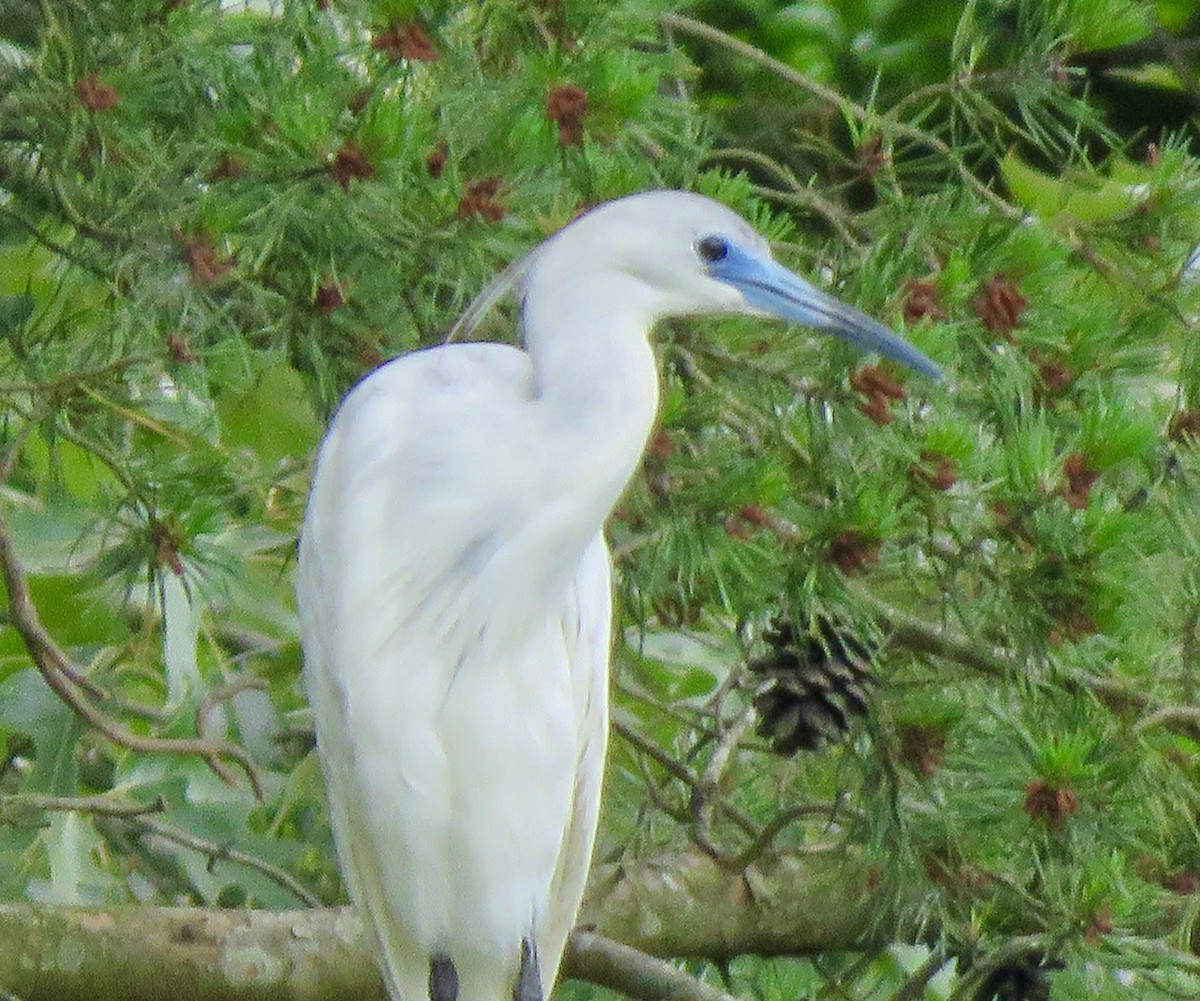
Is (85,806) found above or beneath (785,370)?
beneath

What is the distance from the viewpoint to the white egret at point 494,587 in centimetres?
116

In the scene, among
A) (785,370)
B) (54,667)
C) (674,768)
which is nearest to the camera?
(785,370)

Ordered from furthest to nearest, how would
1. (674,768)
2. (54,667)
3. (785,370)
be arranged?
(674,768) < (54,667) < (785,370)

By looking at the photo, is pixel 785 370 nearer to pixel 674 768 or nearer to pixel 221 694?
pixel 674 768

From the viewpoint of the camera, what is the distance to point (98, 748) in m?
1.73

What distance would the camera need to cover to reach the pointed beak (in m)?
1.00

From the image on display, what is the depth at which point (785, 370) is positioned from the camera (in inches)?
43.4

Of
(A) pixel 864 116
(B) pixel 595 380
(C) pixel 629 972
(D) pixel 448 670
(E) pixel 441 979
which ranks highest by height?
(A) pixel 864 116

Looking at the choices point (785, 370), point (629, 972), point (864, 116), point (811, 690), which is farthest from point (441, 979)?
point (864, 116)

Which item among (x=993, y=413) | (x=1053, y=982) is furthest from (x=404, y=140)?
(x=1053, y=982)

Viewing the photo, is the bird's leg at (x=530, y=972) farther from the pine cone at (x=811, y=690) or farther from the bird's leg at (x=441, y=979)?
the pine cone at (x=811, y=690)

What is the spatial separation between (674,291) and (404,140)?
0.82 ft

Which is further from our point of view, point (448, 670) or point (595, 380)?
point (448, 670)

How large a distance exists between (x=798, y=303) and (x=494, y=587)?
0.27m
